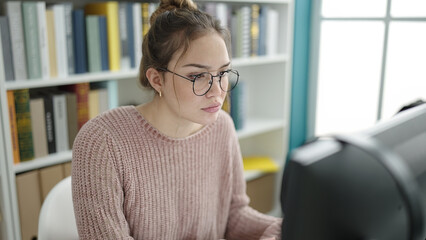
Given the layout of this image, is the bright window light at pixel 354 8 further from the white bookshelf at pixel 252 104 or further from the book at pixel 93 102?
the book at pixel 93 102

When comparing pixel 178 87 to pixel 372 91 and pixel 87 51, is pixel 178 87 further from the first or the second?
pixel 372 91

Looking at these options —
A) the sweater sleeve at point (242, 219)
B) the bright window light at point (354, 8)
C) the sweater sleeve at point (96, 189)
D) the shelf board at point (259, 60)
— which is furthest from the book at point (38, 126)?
the bright window light at point (354, 8)

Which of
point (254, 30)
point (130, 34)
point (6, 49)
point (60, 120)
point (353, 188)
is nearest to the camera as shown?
point (353, 188)

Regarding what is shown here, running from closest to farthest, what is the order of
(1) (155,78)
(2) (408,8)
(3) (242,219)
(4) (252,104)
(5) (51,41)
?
(1) (155,78), (3) (242,219), (5) (51,41), (2) (408,8), (4) (252,104)

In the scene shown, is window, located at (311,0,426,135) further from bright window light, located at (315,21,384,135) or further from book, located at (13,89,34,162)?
book, located at (13,89,34,162)

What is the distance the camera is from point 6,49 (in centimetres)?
160

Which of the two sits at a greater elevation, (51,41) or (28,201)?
(51,41)

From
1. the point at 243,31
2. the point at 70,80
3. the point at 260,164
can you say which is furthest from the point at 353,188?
the point at 260,164

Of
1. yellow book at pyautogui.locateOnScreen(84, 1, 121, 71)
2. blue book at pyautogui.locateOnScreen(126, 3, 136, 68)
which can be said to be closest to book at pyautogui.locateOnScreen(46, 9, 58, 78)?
yellow book at pyautogui.locateOnScreen(84, 1, 121, 71)

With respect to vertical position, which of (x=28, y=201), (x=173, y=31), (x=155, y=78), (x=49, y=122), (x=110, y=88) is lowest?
(x=28, y=201)

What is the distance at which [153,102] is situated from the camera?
49.8 inches

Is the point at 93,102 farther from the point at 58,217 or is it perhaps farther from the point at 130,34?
the point at 58,217

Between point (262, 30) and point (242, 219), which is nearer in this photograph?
point (242, 219)

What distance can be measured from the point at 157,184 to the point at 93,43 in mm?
831
